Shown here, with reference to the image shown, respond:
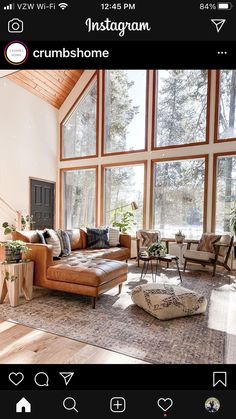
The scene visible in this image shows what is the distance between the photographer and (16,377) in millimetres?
564

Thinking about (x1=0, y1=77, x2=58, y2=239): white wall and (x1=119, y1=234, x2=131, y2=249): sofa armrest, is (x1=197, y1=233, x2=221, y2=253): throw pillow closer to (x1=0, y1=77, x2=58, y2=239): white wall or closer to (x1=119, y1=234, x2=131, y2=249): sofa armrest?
(x1=119, y1=234, x2=131, y2=249): sofa armrest

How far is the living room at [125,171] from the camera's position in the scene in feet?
9.31

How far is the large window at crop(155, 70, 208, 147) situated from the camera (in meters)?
5.07

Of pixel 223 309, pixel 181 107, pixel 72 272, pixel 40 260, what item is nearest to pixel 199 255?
pixel 223 309

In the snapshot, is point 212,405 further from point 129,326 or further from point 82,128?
point 82,128

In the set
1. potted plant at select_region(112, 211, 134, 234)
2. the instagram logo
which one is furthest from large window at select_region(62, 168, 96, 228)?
the instagram logo

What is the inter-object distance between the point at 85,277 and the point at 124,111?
4.68m

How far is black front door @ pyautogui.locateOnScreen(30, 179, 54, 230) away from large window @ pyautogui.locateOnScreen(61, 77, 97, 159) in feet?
3.56

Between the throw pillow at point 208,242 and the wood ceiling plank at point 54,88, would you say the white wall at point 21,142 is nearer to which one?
the wood ceiling plank at point 54,88

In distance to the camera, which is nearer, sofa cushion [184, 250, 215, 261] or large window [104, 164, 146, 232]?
sofa cushion [184, 250, 215, 261]
